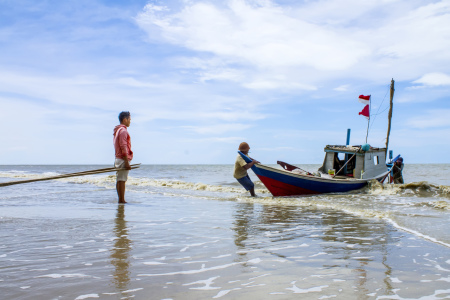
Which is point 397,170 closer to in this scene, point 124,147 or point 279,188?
point 279,188

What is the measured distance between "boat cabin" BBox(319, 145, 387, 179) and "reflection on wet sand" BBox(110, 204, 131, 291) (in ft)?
40.1

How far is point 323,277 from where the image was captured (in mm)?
3271

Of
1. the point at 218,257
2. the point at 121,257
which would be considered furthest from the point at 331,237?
the point at 121,257

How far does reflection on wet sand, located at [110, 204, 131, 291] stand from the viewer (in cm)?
307

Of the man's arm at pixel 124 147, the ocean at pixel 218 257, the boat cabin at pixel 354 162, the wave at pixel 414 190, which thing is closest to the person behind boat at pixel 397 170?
the boat cabin at pixel 354 162

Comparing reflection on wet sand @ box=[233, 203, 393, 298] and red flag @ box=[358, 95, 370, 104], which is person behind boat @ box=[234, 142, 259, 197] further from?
red flag @ box=[358, 95, 370, 104]

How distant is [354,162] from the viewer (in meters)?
16.8

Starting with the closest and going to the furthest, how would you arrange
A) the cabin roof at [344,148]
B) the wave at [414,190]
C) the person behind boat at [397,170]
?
the wave at [414,190], the cabin roof at [344,148], the person behind boat at [397,170]

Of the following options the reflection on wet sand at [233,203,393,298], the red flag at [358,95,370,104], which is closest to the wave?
the red flag at [358,95,370,104]

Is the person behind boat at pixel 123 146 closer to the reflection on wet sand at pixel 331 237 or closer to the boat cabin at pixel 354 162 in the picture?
the reflection on wet sand at pixel 331 237

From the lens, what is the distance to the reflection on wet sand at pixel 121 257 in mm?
3067

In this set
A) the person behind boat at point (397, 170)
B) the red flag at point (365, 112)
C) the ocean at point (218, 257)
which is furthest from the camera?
the person behind boat at point (397, 170)

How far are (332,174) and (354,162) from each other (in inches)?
53.4

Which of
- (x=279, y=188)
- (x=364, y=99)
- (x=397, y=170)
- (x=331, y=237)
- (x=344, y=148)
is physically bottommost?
(x=331, y=237)
